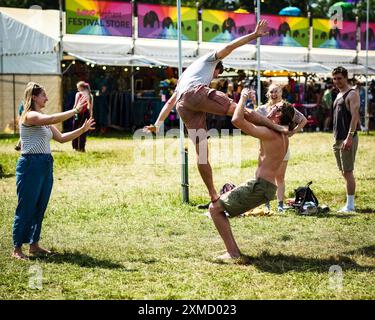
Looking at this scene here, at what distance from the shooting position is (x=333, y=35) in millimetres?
28234

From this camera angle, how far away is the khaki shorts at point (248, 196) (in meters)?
5.89

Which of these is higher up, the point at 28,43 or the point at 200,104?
the point at 28,43

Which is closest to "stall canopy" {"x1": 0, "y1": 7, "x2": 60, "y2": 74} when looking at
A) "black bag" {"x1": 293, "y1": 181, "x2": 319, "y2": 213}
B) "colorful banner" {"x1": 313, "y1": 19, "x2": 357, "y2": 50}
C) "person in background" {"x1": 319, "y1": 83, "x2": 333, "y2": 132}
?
"person in background" {"x1": 319, "y1": 83, "x2": 333, "y2": 132}

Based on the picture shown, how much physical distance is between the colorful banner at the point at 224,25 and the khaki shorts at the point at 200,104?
730 inches

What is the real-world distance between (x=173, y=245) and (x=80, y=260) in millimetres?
1048

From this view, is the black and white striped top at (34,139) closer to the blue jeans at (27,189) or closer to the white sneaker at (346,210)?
the blue jeans at (27,189)

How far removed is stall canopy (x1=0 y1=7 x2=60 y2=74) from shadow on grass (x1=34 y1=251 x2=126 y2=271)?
15159 mm

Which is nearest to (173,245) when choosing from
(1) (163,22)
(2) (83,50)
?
(2) (83,50)

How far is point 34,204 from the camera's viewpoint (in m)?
6.10

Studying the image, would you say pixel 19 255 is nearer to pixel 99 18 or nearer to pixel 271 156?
pixel 271 156

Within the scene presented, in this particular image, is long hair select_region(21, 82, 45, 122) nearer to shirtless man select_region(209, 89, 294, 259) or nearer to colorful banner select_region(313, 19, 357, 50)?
shirtless man select_region(209, 89, 294, 259)

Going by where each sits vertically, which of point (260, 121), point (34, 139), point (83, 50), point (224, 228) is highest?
point (83, 50)

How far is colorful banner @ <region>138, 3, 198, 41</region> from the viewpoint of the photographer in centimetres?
2336
